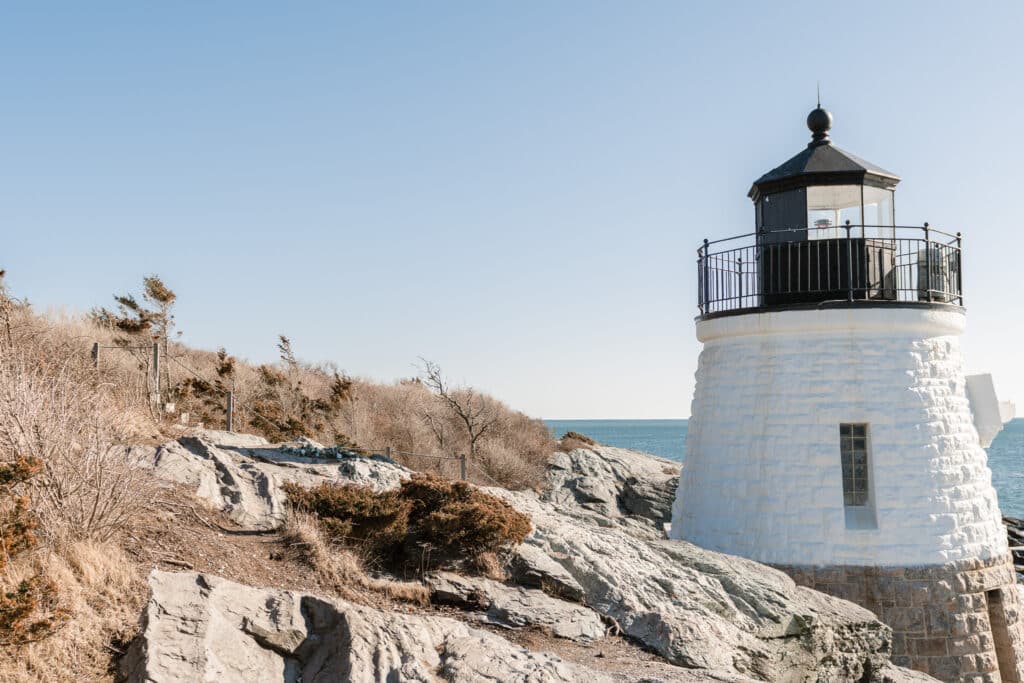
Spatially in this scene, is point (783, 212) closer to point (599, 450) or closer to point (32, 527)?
point (32, 527)

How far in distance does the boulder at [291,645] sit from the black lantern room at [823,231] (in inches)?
323

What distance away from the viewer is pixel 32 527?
6.08 meters

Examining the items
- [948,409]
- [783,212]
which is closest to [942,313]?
[948,409]

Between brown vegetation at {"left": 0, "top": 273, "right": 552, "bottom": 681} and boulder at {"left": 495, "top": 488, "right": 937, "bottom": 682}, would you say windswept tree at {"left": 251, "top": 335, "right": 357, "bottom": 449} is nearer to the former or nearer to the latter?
brown vegetation at {"left": 0, "top": 273, "right": 552, "bottom": 681}

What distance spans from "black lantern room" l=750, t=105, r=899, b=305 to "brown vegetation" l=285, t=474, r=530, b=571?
6250 mm

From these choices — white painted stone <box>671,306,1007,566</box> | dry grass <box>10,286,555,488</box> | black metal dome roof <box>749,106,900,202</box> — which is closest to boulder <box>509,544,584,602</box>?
white painted stone <box>671,306,1007,566</box>

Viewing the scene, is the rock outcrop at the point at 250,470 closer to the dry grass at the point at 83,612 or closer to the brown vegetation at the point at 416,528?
the brown vegetation at the point at 416,528

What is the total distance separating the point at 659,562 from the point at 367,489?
3.21 metres

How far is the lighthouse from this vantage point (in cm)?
1162

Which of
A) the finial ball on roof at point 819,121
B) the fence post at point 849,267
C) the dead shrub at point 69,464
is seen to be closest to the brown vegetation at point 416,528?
the dead shrub at point 69,464

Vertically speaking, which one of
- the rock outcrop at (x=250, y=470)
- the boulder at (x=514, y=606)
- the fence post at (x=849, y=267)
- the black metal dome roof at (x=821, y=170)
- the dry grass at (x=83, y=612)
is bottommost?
the boulder at (x=514, y=606)

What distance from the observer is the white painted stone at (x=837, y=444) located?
11742 mm

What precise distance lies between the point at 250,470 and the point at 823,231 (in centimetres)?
907

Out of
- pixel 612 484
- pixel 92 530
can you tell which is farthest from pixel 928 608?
pixel 612 484
